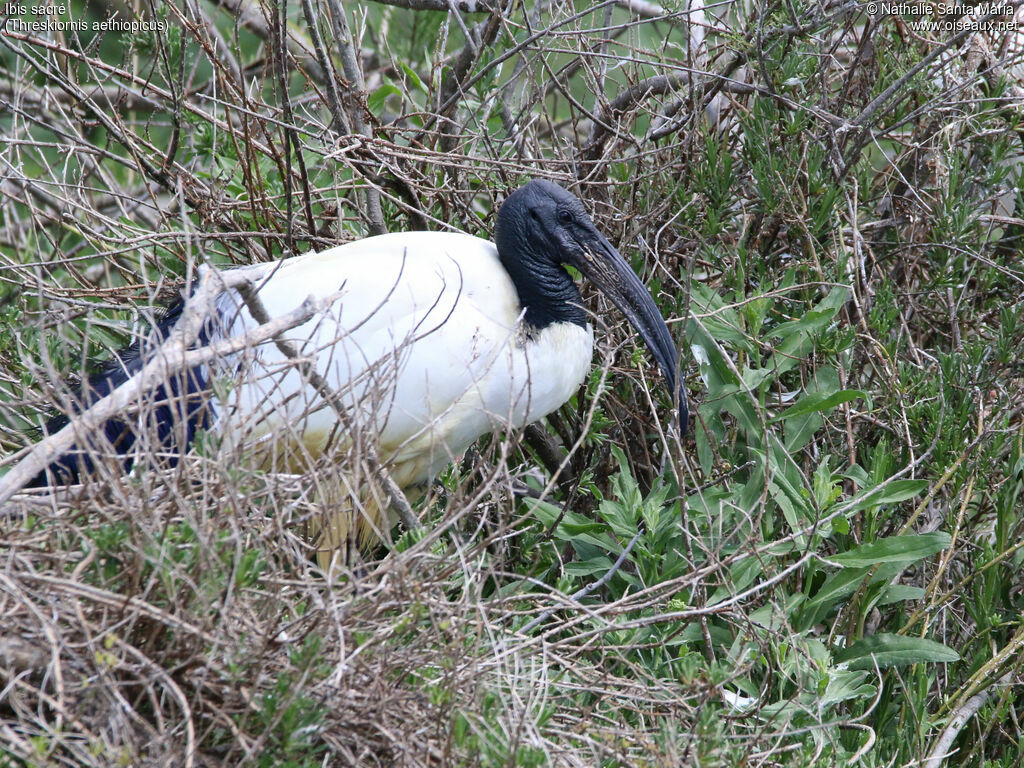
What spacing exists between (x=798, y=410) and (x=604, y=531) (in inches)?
21.1

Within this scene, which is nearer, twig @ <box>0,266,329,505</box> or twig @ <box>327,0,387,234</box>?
twig @ <box>0,266,329,505</box>

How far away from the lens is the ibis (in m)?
2.74

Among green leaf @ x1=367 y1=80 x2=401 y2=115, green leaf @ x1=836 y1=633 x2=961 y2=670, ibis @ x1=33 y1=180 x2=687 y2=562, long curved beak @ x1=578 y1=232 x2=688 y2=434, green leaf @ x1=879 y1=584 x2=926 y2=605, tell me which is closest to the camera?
green leaf @ x1=836 y1=633 x2=961 y2=670

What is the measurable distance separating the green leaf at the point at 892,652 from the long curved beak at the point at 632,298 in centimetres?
64

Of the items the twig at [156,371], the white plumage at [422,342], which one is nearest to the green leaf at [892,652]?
the white plumage at [422,342]

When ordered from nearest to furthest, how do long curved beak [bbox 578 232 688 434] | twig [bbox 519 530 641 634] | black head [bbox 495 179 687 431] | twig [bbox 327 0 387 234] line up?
twig [bbox 519 530 641 634] < long curved beak [bbox 578 232 688 434] < black head [bbox 495 179 687 431] < twig [bbox 327 0 387 234]

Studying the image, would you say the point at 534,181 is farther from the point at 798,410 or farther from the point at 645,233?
the point at 798,410

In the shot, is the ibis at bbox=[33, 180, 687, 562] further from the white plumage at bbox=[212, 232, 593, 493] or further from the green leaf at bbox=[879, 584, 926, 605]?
the green leaf at bbox=[879, 584, 926, 605]

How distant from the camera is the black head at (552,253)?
2.96 meters

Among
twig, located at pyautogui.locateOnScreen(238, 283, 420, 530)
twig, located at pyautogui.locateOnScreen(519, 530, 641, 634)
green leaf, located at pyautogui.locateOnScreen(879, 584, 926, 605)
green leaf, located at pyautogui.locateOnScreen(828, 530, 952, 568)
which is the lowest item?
green leaf, located at pyautogui.locateOnScreen(879, 584, 926, 605)

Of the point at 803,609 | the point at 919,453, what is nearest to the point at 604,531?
the point at 803,609

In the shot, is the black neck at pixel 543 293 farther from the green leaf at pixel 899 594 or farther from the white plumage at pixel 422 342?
the green leaf at pixel 899 594

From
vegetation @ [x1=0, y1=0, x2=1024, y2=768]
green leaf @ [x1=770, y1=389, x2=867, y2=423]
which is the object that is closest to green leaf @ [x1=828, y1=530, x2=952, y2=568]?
vegetation @ [x1=0, y1=0, x2=1024, y2=768]

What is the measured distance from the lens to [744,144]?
3037mm
